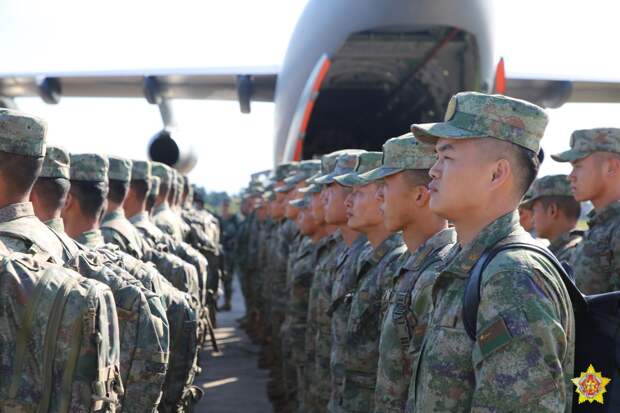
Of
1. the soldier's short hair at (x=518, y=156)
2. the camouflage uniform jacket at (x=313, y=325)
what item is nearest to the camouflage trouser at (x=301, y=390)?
the camouflage uniform jacket at (x=313, y=325)

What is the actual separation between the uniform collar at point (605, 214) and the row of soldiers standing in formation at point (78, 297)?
91.3 inches

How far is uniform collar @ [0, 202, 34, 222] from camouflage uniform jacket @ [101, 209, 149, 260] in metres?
2.04

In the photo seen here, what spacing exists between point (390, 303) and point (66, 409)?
1.47m

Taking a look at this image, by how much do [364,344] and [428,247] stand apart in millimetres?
708

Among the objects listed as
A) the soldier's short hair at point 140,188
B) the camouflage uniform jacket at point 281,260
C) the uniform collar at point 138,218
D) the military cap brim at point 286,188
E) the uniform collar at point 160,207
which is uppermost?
the soldier's short hair at point 140,188

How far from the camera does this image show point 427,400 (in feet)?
6.51

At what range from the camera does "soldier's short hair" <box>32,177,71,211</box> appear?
10.3ft

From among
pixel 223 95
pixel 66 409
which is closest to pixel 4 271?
pixel 66 409

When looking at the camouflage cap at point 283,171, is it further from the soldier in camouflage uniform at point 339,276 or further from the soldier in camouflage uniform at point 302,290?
the soldier in camouflage uniform at point 339,276

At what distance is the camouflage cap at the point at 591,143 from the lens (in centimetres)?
417

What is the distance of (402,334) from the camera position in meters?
2.87

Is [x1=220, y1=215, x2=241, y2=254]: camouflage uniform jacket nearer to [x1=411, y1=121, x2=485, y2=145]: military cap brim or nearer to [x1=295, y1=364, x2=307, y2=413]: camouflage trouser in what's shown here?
[x1=295, y1=364, x2=307, y2=413]: camouflage trouser

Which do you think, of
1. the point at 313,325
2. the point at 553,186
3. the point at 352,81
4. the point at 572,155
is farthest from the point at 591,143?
the point at 352,81

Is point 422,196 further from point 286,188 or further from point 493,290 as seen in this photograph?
point 286,188
